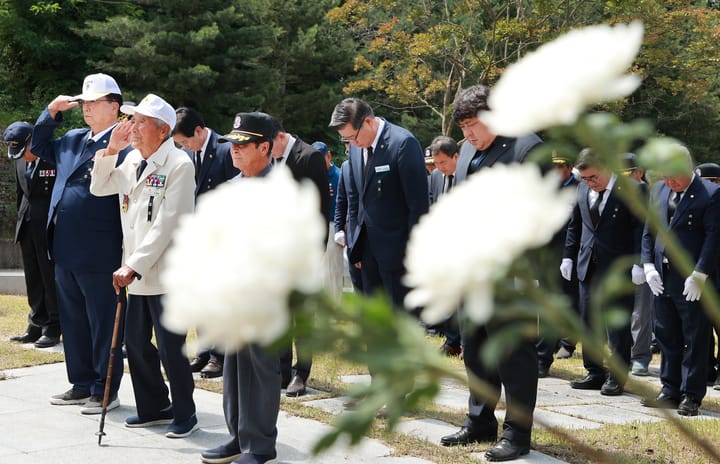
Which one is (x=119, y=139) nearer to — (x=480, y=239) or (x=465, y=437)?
(x=465, y=437)

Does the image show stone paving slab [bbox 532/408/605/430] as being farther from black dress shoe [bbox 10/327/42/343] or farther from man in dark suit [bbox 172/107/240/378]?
black dress shoe [bbox 10/327/42/343]

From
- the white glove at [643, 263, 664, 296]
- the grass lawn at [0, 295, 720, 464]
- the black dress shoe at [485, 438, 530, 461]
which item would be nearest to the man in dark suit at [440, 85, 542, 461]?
the black dress shoe at [485, 438, 530, 461]

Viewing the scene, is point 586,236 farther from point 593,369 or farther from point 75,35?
point 75,35

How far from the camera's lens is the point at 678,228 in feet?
23.3

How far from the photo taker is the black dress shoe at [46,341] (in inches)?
361

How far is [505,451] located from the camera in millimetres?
5008

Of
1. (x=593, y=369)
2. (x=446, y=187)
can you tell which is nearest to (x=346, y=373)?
(x=593, y=369)

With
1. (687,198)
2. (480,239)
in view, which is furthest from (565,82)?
(687,198)

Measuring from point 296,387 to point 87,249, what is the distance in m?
1.86

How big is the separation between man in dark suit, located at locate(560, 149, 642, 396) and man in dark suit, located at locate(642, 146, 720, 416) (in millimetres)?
410

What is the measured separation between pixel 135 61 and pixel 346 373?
17.8 meters

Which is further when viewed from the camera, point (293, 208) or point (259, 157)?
point (259, 157)

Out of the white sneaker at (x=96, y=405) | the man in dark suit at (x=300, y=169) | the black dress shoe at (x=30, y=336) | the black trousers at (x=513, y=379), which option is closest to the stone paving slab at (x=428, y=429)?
the black trousers at (x=513, y=379)

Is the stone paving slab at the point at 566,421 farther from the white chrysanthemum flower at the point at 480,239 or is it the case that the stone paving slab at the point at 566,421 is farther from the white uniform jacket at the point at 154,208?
the white chrysanthemum flower at the point at 480,239
